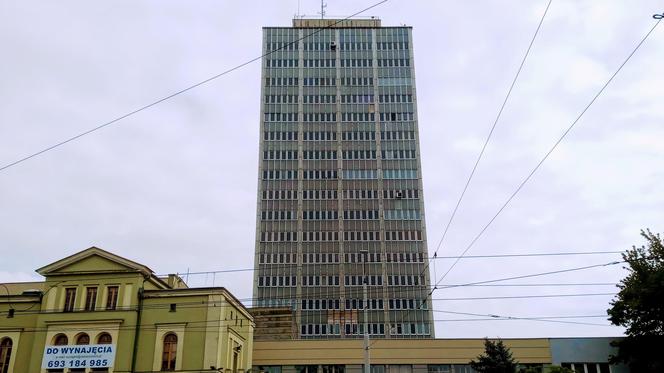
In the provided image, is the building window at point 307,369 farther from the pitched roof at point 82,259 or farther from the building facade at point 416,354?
the pitched roof at point 82,259

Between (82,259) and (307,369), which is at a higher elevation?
(82,259)

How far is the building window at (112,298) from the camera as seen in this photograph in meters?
42.7

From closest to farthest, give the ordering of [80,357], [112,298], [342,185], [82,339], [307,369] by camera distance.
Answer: [80,357] < [82,339] < [112,298] < [307,369] < [342,185]

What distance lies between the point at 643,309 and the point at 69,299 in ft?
139

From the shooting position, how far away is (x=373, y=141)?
116 m

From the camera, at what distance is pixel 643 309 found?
136 ft

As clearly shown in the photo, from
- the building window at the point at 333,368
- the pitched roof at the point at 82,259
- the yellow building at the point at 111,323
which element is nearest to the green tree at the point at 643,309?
the building window at the point at 333,368

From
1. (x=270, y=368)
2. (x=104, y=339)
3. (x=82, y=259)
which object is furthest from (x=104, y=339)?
(x=270, y=368)

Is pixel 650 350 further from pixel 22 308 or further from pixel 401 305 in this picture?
pixel 401 305

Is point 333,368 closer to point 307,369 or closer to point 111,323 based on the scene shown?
point 307,369

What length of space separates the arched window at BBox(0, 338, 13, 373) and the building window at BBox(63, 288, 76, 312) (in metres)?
5.27

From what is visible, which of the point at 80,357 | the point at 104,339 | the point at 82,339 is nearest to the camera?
the point at 80,357

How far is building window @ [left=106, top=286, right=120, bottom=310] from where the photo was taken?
42656mm

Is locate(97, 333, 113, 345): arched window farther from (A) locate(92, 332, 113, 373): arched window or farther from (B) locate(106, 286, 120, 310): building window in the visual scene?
(B) locate(106, 286, 120, 310): building window
